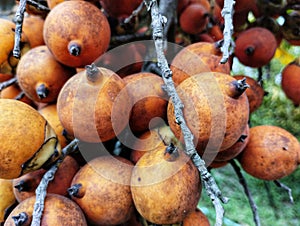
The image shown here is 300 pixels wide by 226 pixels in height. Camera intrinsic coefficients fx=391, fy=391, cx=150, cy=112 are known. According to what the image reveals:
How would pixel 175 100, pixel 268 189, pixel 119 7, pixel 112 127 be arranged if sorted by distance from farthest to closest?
pixel 268 189, pixel 119 7, pixel 112 127, pixel 175 100

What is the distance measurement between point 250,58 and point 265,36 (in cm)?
7

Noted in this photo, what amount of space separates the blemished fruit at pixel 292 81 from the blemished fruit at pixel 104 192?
1.93ft

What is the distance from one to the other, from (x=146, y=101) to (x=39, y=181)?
10.2 inches

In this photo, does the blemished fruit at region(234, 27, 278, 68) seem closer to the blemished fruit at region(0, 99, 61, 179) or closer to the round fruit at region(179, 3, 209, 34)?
the round fruit at region(179, 3, 209, 34)

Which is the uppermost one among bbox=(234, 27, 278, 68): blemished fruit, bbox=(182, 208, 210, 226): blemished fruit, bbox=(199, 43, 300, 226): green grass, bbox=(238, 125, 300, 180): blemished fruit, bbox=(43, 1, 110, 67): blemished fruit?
bbox=(43, 1, 110, 67): blemished fruit

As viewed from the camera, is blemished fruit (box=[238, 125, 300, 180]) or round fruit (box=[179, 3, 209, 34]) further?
round fruit (box=[179, 3, 209, 34])

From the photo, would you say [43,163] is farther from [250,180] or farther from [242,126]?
[250,180]

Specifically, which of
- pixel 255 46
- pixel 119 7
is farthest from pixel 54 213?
pixel 255 46

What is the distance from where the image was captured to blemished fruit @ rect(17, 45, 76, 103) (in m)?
0.83

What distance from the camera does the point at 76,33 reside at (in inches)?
30.9

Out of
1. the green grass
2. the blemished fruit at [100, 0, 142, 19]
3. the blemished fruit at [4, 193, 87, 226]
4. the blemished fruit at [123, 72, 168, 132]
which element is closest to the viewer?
the blemished fruit at [4, 193, 87, 226]

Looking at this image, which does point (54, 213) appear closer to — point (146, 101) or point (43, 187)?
point (43, 187)

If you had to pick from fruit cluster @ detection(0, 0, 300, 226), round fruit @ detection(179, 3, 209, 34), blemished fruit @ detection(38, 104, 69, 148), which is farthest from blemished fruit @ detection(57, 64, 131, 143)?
round fruit @ detection(179, 3, 209, 34)

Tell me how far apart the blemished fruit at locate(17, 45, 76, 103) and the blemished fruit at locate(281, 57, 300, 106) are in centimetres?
62
